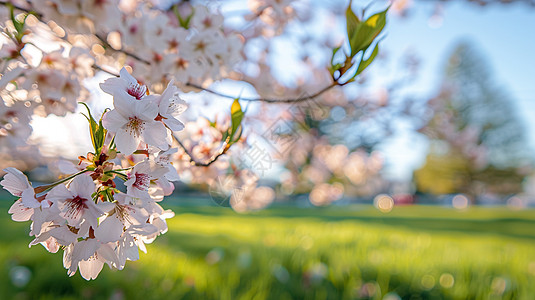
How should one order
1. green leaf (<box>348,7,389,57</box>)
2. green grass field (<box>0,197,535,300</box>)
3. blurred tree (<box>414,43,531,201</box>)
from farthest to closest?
blurred tree (<box>414,43,531,201</box>), green grass field (<box>0,197,535,300</box>), green leaf (<box>348,7,389,57</box>)

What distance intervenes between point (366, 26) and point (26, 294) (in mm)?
2428

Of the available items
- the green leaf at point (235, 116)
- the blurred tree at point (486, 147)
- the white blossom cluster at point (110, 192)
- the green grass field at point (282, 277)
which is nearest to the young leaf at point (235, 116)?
the green leaf at point (235, 116)

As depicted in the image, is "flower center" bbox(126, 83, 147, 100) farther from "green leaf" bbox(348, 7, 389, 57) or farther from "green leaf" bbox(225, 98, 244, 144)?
"green leaf" bbox(348, 7, 389, 57)

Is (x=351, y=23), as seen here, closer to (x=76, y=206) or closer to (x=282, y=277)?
(x=76, y=206)

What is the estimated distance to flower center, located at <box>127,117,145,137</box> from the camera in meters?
0.57

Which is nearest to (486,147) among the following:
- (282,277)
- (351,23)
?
(282,277)

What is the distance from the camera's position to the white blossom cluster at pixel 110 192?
55 centimetres

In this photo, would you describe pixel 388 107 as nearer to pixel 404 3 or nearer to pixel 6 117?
pixel 404 3

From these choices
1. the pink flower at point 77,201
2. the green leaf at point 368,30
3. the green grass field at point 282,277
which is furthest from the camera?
the green grass field at point 282,277

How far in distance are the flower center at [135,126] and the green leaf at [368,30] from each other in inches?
18.3

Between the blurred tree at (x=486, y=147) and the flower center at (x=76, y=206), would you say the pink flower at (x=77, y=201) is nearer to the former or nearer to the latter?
the flower center at (x=76, y=206)

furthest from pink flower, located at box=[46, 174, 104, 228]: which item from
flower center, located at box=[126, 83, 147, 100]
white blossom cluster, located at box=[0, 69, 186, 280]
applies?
flower center, located at box=[126, 83, 147, 100]

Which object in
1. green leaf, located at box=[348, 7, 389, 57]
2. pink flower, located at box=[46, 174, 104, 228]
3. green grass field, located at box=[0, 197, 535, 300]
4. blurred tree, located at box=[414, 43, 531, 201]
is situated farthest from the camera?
blurred tree, located at box=[414, 43, 531, 201]

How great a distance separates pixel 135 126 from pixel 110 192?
0.12 m
